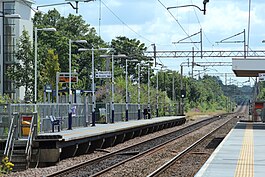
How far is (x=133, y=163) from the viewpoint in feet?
71.6

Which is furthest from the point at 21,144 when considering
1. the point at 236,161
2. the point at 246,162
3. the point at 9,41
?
the point at 9,41

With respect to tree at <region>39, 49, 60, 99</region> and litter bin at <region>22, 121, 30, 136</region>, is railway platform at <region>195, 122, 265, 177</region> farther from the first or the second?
tree at <region>39, 49, 60, 99</region>

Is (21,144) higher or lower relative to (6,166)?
higher

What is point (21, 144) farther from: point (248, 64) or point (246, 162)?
point (248, 64)

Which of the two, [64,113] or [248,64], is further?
[248,64]

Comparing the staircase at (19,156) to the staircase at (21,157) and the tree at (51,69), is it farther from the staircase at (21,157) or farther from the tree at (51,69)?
the tree at (51,69)

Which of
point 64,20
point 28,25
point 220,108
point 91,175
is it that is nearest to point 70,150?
point 91,175

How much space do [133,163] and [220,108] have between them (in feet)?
464

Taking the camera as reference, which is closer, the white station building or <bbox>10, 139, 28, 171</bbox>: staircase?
<bbox>10, 139, 28, 171</bbox>: staircase

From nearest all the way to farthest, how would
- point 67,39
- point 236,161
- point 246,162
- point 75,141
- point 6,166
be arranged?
point 246,162
point 236,161
point 6,166
point 75,141
point 67,39

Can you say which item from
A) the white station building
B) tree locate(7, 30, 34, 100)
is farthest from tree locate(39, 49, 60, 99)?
the white station building

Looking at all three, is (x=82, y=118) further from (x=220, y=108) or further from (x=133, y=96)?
(x=220, y=108)

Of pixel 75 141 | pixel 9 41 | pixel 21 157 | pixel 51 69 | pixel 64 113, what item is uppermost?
pixel 9 41

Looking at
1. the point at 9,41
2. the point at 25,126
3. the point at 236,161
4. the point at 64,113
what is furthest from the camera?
the point at 9,41
